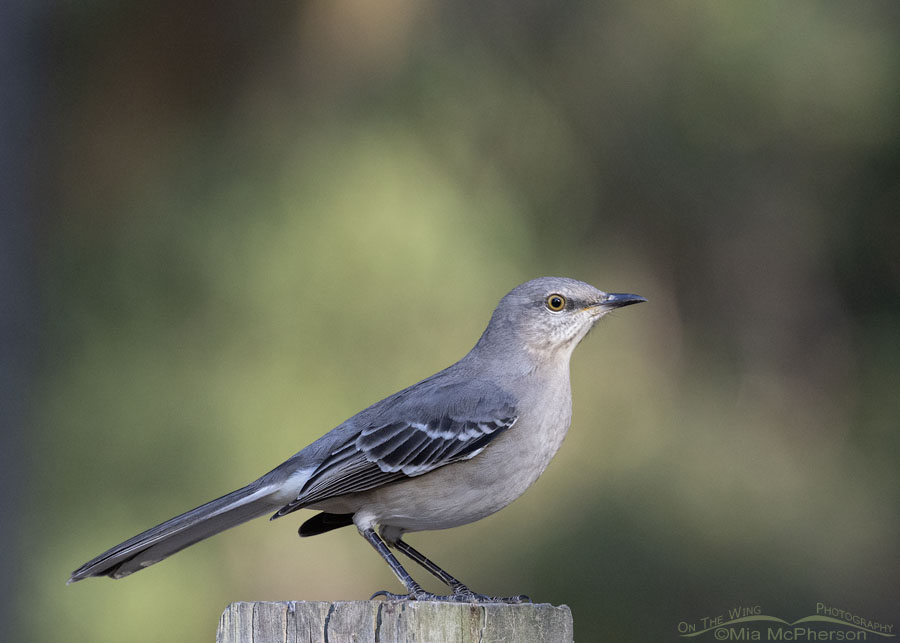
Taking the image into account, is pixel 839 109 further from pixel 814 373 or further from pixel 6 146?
pixel 6 146

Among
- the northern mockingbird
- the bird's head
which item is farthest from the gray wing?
the bird's head

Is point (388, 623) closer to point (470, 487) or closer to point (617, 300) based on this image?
point (470, 487)

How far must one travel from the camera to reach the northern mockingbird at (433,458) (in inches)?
161

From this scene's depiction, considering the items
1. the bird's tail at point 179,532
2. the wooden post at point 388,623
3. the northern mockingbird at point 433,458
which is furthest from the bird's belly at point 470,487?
the wooden post at point 388,623

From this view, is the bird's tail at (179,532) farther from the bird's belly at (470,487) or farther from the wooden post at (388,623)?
the wooden post at (388,623)

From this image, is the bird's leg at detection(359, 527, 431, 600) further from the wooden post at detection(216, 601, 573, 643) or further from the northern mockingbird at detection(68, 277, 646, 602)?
the wooden post at detection(216, 601, 573, 643)

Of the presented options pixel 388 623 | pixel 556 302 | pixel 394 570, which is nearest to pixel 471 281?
pixel 556 302

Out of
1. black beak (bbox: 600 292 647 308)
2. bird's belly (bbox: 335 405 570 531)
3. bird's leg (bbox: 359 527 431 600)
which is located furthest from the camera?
black beak (bbox: 600 292 647 308)

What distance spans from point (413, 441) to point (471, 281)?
9.34ft

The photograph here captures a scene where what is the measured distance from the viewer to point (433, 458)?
412 cm

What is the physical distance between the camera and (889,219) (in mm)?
7406

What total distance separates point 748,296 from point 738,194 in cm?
77

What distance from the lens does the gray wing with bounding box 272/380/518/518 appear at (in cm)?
414

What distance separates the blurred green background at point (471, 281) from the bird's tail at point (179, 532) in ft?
6.97
